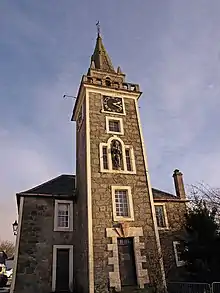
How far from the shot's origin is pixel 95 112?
63.5ft

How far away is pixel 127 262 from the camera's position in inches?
588

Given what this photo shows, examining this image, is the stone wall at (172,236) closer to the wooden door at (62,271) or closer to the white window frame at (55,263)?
the white window frame at (55,263)

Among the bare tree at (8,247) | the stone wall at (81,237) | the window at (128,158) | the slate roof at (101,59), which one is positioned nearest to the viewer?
the stone wall at (81,237)

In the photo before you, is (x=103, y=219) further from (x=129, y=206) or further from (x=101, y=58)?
(x=101, y=58)

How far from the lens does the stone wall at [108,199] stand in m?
14.5

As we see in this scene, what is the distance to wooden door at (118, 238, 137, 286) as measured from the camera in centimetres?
1443

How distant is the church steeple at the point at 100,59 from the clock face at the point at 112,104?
3.89 metres

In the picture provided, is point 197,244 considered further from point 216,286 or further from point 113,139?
point 113,139

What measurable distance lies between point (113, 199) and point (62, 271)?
17.5 ft

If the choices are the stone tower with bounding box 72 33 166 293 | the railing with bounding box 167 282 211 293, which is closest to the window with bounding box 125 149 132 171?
the stone tower with bounding box 72 33 166 293

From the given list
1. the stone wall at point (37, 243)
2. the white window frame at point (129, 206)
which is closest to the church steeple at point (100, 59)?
the white window frame at point (129, 206)

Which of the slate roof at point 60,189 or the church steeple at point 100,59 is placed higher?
the church steeple at point 100,59

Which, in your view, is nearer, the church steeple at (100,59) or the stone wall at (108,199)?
the stone wall at (108,199)

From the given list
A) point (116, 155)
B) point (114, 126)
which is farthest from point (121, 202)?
point (114, 126)
